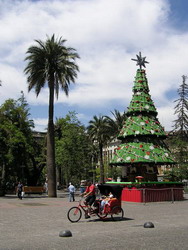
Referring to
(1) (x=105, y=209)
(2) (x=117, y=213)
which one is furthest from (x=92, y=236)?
(2) (x=117, y=213)

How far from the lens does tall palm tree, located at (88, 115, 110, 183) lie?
168ft

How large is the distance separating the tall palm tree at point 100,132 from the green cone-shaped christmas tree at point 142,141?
24611 mm

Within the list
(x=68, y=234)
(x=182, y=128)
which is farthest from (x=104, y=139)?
(x=68, y=234)

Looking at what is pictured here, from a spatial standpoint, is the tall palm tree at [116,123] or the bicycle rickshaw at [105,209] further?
the tall palm tree at [116,123]

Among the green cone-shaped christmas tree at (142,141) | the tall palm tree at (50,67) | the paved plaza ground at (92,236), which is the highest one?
the tall palm tree at (50,67)

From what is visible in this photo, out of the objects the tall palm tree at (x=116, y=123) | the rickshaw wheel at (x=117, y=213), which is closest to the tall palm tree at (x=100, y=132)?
the tall palm tree at (x=116, y=123)

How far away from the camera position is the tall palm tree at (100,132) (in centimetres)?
5134

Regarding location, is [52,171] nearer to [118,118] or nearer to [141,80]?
[141,80]

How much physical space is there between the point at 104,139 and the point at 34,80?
2180cm

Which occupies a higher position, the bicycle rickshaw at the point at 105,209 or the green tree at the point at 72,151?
the green tree at the point at 72,151

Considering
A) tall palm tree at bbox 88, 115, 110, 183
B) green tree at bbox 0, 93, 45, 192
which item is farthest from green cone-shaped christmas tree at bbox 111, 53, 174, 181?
tall palm tree at bbox 88, 115, 110, 183

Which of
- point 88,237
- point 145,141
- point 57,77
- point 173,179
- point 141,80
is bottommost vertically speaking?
point 88,237

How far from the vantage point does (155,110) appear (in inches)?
1048

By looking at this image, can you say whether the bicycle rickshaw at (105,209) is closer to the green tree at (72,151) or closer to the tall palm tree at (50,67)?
the tall palm tree at (50,67)
